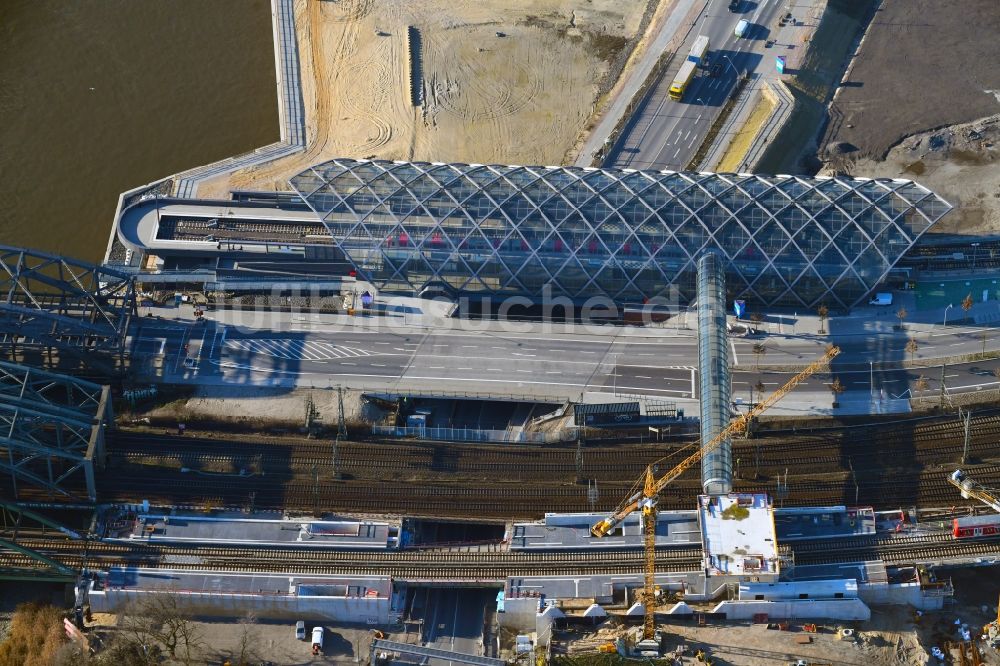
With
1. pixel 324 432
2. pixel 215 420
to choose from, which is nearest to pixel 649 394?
pixel 324 432

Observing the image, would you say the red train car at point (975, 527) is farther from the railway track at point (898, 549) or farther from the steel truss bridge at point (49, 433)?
the steel truss bridge at point (49, 433)

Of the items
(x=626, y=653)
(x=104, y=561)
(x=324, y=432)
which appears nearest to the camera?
(x=626, y=653)

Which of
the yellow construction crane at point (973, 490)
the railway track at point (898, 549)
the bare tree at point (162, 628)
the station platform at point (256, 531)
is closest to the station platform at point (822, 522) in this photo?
the railway track at point (898, 549)

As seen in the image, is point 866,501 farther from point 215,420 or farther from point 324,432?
point 215,420

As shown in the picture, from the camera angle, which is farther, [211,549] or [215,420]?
[215,420]

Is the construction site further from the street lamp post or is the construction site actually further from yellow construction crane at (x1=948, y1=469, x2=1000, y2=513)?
the street lamp post

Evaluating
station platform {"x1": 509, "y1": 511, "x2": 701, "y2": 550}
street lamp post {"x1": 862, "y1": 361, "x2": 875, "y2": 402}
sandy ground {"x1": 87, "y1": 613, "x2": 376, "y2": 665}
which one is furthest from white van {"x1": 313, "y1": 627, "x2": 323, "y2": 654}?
street lamp post {"x1": 862, "y1": 361, "x2": 875, "y2": 402}

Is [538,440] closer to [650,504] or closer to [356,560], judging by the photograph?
[650,504]
